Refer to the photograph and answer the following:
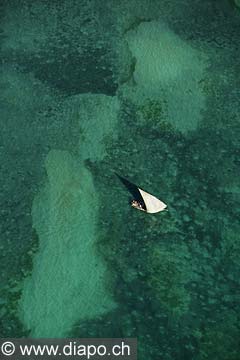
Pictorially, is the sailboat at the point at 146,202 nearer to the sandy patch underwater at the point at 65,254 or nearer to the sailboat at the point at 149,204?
the sailboat at the point at 149,204

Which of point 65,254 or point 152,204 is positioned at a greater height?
point 152,204

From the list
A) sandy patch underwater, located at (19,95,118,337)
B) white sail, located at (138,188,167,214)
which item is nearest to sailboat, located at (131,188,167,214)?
white sail, located at (138,188,167,214)

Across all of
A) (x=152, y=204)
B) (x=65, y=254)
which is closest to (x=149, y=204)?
(x=152, y=204)

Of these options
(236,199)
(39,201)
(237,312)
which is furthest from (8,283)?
(236,199)

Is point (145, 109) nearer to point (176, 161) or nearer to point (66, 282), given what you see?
point (176, 161)

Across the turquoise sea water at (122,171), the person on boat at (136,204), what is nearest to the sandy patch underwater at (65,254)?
the turquoise sea water at (122,171)

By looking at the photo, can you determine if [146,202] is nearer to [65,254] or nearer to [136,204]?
[136,204]

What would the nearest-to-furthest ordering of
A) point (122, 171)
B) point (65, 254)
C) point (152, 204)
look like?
point (65, 254) → point (152, 204) → point (122, 171)

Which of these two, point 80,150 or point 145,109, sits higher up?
point 145,109
